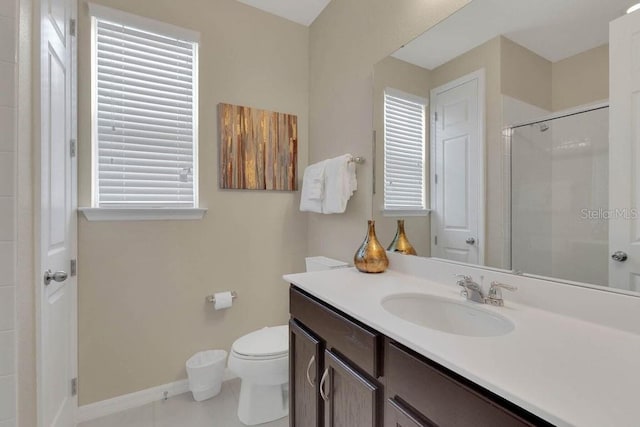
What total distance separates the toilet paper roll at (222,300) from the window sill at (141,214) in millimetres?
532

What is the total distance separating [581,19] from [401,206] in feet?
3.03

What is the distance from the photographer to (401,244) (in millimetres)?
1507

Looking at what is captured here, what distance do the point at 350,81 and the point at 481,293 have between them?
1.45m

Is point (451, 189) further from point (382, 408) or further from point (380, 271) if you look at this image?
point (382, 408)

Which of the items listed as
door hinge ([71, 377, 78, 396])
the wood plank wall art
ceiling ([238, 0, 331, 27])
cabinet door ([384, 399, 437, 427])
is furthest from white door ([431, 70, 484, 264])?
door hinge ([71, 377, 78, 396])

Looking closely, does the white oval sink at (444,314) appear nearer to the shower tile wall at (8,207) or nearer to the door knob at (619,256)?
the door knob at (619,256)

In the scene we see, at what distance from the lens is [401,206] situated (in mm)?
1533

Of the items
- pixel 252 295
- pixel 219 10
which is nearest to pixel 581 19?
pixel 219 10

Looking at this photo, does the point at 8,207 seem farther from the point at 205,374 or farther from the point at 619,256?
the point at 619,256

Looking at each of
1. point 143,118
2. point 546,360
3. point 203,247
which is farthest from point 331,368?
point 143,118

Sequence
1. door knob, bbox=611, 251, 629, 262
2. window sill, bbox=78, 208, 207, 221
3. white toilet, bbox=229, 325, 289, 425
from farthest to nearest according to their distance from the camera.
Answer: window sill, bbox=78, 208, 207, 221
white toilet, bbox=229, 325, 289, 425
door knob, bbox=611, 251, 629, 262

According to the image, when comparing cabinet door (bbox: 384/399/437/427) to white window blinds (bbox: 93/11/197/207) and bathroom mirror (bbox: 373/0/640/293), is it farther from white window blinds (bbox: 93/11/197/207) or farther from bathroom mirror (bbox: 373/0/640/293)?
white window blinds (bbox: 93/11/197/207)

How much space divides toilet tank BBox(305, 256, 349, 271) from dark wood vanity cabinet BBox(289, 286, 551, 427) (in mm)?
522

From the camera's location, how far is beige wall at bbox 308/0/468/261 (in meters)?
1.53
